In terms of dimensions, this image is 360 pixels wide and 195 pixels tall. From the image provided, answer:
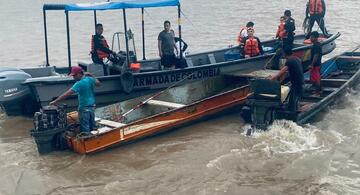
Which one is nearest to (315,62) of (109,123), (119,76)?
(119,76)

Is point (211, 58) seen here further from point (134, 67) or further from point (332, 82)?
point (332, 82)

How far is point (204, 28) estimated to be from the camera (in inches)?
1091

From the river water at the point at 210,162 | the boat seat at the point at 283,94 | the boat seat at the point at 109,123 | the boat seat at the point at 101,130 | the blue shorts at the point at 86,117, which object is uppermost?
the boat seat at the point at 283,94

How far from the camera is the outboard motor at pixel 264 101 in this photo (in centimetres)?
962

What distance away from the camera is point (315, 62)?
11328 millimetres

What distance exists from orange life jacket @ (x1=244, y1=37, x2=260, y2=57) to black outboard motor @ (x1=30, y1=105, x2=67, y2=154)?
5501mm

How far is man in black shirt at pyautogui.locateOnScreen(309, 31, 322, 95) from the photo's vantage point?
11172 mm

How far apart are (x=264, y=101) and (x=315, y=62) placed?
238 cm

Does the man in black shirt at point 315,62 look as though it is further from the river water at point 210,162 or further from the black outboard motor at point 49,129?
the black outboard motor at point 49,129

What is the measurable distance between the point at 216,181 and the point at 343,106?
5.01m

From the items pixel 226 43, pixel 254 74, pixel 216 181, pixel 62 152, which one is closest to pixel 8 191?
pixel 62 152

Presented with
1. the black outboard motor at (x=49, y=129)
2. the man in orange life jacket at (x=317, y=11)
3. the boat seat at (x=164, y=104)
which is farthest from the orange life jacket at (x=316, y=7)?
the black outboard motor at (x=49, y=129)

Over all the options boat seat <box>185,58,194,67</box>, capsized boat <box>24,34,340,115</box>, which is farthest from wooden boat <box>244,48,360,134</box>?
boat seat <box>185,58,194,67</box>

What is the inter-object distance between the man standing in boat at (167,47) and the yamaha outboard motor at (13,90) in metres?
3.28
